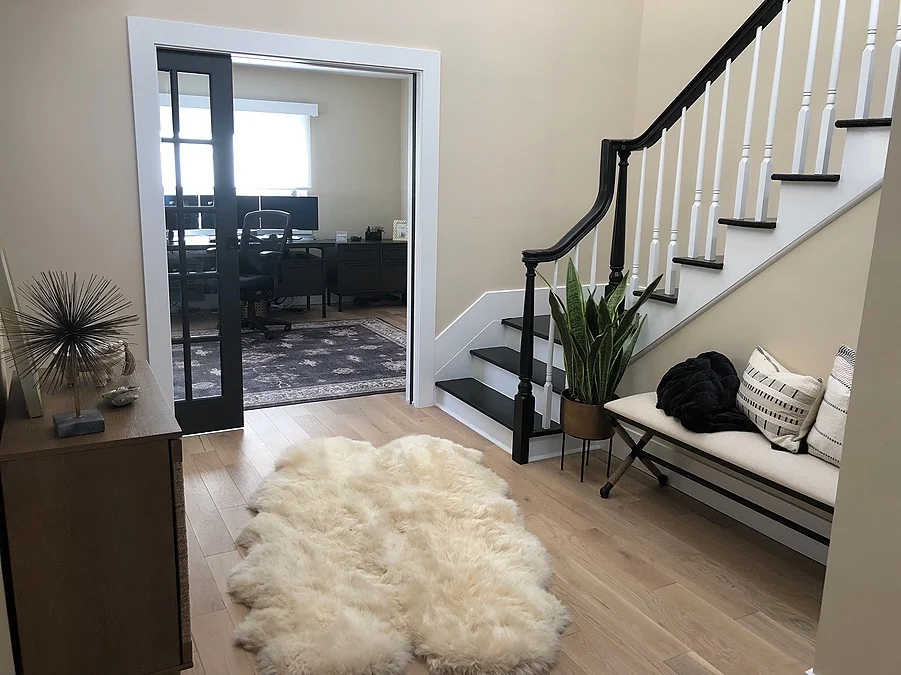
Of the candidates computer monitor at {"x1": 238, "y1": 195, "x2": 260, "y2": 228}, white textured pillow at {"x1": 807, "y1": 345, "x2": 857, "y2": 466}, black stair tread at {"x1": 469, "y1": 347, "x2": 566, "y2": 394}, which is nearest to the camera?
white textured pillow at {"x1": 807, "y1": 345, "x2": 857, "y2": 466}

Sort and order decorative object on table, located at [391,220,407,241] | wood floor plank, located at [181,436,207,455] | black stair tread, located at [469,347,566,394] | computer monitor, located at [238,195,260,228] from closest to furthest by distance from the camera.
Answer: wood floor plank, located at [181,436,207,455] < black stair tread, located at [469,347,566,394] < computer monitor, located at [238,195,260,228] < decorative object on table, located at [391,220,407,241]

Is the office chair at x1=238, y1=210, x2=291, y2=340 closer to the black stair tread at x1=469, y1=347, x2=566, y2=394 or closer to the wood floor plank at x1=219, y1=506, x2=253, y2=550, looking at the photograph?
the black stair tread at x1=469, y1=347, x2=566, y2=394

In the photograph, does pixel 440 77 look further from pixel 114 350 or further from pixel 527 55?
pixel 114 350

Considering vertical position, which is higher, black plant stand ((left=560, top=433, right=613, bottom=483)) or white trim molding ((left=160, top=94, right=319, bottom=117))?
white trim molding ((left=160, top=94, right=319, bottom=117))

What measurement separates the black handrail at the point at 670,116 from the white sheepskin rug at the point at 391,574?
1.21 metres

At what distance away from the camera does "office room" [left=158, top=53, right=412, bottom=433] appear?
11.6 ft

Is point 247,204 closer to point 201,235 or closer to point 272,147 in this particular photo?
point 272,147

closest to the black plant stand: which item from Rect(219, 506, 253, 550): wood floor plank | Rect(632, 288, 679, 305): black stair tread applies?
Rect(632, 288, 679, 305): black stair tread

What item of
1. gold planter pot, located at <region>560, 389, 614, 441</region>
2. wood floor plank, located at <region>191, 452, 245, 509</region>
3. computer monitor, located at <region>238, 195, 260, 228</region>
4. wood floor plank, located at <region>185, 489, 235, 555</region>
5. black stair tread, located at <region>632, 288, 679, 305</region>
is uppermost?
computer monitor, located at <region>238, 195, 260, 228</region>

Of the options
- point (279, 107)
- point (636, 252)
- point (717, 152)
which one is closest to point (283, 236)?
point (279, 107)

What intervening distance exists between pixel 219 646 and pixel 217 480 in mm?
1207

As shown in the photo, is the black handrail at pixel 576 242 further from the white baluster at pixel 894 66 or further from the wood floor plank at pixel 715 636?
the wood floor plank at pixel 715 636

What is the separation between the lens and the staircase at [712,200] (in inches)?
100

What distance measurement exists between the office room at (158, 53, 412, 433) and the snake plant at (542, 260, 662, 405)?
132 cm
